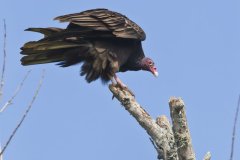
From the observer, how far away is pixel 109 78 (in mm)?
5914

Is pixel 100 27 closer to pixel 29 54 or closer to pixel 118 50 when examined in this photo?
pixel 118 50

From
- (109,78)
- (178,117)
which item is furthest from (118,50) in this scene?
(178,117)

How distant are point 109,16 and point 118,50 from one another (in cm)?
48

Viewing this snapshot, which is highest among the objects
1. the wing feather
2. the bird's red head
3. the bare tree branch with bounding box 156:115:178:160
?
the wing feather

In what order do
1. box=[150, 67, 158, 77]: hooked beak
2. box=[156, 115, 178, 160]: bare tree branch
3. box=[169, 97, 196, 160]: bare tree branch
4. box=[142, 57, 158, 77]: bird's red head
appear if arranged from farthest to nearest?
box=[150, 67, 158, 77]: hooked beak → box=[142, 57, 158, 77]: bird's red head → box=[156, 115, 178, 160]: bare tree branch → box=[169, 97, 196, 160]: bare tree branch

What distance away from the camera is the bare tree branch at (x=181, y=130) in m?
3.42

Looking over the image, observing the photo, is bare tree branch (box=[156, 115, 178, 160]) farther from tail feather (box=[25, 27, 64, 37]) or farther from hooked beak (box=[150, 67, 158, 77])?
hooked beak (box=[150, 67, 158, 77])

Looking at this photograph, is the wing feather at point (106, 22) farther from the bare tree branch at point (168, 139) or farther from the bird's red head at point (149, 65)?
the bare tree branch at point (168, 139)

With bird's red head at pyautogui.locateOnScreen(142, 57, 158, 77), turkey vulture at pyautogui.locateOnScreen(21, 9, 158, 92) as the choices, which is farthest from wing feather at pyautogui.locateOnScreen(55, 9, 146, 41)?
bird's red head at pyautogui.locateOnScreen(142, 57, 158, 77)

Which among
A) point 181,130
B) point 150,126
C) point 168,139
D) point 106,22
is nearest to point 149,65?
point 106,22

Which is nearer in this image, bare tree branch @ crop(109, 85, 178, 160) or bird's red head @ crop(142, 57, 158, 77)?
bare tree branch @ crop(109, 85, 178, 160)

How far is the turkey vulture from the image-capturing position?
5.45 m

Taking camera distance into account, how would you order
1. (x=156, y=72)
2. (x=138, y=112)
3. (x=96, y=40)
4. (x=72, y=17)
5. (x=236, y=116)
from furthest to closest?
(x=156, y=72) < (x=96, y=40) < (x=72, y=17) < (x=138, y=112) < (x=236, y=116)

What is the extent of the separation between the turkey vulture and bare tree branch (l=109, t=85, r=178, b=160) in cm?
111
